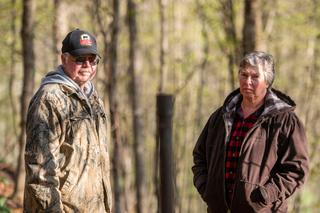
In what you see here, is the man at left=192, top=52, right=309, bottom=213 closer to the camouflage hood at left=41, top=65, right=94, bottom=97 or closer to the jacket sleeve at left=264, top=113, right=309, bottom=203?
the jacket sleeve at left=264, top=113, right=309, bottom=203

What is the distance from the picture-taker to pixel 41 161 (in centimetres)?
358

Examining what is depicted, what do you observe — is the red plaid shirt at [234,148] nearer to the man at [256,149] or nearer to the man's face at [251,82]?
the man at [256,149]

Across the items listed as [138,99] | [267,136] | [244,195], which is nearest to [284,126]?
[267,136]

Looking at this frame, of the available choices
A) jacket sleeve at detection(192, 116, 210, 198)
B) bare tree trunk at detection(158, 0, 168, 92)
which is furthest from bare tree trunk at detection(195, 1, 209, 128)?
jacket sleeve at detection(192, 116, 210, 198)

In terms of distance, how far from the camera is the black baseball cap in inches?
148

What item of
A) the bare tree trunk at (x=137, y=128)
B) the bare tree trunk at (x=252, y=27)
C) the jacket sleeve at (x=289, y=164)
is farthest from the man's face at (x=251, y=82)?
the bare tree trunk at (x=137, y=128)

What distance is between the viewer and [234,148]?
15.0 feet

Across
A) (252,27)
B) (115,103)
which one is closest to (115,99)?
(115,103)

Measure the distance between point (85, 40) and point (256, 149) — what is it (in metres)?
1.50

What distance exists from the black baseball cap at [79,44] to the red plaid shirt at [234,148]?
4.44 ft

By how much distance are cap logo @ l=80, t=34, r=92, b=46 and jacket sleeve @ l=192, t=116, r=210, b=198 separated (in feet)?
4.75

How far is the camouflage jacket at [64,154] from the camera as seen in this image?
358cm

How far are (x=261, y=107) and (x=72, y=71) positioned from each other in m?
1.55

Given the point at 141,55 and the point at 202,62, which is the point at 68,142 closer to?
the point at 141,55
